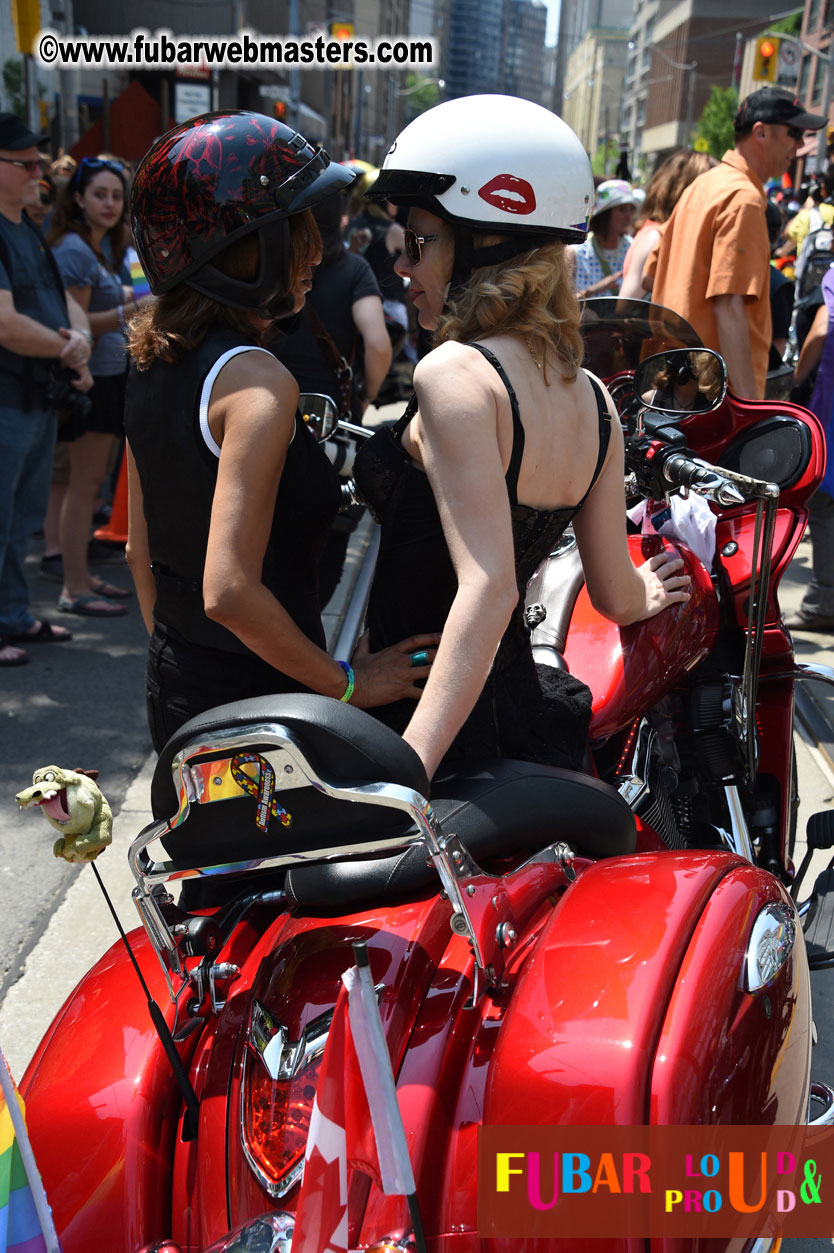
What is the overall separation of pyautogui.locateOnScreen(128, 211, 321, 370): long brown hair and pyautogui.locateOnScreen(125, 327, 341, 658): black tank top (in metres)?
0.02

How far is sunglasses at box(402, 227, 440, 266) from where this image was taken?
6.34 ft

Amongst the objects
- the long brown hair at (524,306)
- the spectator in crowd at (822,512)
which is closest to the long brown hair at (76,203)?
the spectator in crowd at (822,512)

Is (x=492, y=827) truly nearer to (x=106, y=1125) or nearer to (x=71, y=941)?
(x=106, y=1125)

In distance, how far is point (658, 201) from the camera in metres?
6.12

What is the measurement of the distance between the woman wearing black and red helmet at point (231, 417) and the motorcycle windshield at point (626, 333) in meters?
0.95

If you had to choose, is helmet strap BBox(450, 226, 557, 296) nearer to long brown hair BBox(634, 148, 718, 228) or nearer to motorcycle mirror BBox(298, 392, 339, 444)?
motorcycle mirror BBox(298, 392, 339, 444)

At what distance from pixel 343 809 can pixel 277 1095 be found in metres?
0.33

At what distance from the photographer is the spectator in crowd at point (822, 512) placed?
19.0ft

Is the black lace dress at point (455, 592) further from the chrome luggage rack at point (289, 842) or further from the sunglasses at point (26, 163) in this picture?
the sunglasses at point (26, 163)

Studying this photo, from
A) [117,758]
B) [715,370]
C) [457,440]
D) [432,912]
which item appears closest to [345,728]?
[432,912]

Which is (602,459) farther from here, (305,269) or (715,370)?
(715,370)

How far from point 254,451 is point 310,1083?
99cm

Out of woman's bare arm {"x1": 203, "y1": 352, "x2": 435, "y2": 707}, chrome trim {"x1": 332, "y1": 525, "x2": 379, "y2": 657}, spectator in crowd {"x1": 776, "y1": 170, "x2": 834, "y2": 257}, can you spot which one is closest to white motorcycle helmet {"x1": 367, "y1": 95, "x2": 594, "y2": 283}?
woman's bare arm {"x1": 203, "y1": 352, "x2": 435, "y2": 707}

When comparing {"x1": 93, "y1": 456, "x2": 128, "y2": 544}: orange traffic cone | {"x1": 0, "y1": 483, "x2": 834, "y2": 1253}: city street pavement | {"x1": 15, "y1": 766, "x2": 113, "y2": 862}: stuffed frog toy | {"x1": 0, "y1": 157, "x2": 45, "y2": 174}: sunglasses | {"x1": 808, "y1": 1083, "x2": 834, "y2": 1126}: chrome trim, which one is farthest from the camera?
{"x1": 93, "y1": 456, "x2": 128, "y2": 544}: orange traffic cone
